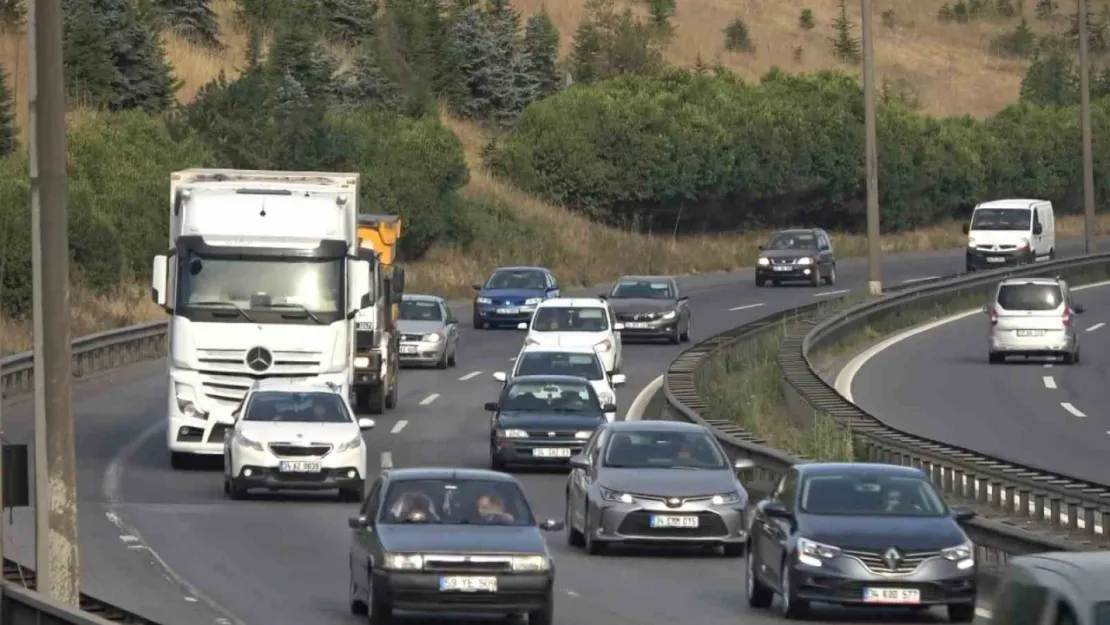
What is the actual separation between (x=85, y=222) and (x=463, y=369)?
437 inches

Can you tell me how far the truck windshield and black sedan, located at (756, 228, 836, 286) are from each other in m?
38.1

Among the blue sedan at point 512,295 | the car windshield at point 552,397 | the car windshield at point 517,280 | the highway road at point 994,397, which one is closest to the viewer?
the car windshield at point 552,397

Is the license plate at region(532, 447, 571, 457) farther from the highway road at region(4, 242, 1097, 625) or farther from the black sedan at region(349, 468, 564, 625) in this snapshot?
the black sedan at region(349, 468, 564, 625)

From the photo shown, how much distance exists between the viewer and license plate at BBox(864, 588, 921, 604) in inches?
696

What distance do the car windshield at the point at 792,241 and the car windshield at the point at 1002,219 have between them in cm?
554

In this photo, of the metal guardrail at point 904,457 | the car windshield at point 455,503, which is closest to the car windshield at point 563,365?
the metal guardrail at point 904,457

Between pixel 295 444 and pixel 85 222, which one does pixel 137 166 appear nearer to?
pixel 85 222

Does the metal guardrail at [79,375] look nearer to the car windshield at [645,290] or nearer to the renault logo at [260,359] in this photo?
the renault logo at [260,359]

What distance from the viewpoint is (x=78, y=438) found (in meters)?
34.8

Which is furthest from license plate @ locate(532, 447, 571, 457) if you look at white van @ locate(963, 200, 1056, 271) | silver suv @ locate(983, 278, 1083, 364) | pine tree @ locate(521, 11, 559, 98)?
pine tree @ locate(521, 11, 559, 98)

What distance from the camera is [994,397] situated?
137 feet

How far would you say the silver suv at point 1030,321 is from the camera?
1889 inches

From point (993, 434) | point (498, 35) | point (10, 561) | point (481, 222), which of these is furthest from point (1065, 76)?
point (10, 561)

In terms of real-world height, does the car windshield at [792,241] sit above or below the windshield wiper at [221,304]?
above
